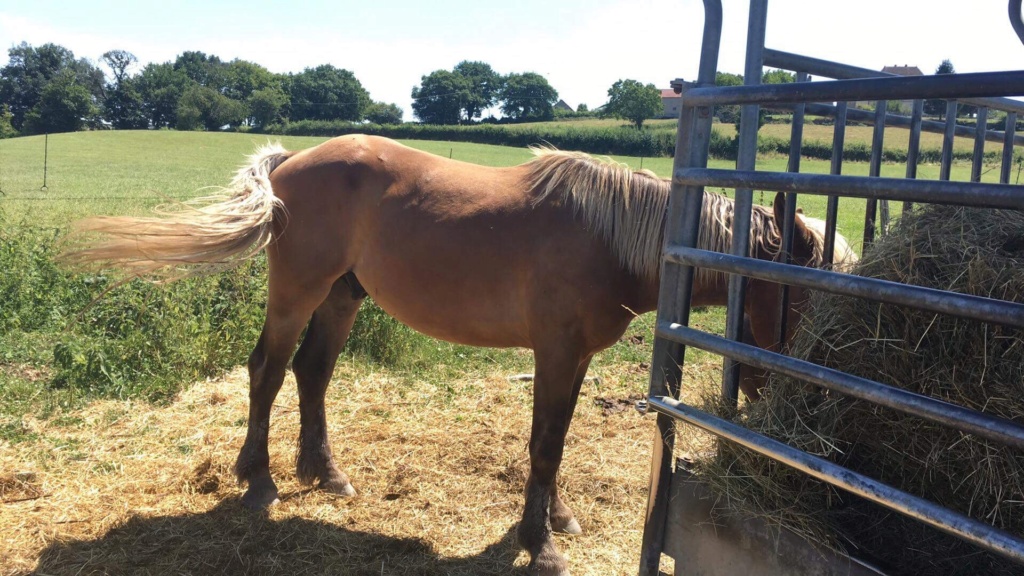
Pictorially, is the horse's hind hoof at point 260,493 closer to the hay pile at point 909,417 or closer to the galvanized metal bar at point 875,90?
the hay pile at point 909,417

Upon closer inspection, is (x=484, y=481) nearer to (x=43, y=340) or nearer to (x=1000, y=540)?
(x=1000, y=540)

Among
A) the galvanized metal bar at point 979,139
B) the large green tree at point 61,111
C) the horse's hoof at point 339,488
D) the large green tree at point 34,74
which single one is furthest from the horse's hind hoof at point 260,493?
the large green tree at point 34,74

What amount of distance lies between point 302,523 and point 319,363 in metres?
0.98

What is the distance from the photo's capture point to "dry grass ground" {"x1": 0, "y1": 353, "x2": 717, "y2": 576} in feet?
10.6

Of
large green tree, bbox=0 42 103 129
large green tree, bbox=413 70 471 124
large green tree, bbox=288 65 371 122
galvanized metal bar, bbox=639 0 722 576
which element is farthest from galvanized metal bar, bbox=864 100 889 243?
large green tree, bbox=0 42 103 129

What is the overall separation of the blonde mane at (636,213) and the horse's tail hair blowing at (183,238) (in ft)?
5.40

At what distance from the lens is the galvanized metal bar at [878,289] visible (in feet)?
4.42

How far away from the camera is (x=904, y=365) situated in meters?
1.78

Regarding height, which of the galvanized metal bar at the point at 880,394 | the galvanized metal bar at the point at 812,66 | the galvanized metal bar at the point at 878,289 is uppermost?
the galvanized metal bar at the point at 812,66

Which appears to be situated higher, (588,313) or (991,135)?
(991,135)

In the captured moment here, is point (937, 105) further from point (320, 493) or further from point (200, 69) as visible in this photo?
point (200, 69)

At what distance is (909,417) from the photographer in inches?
70.7

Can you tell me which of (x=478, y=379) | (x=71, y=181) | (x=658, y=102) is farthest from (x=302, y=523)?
(x=658, y=102)

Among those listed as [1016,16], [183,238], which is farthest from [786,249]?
[183,238]
